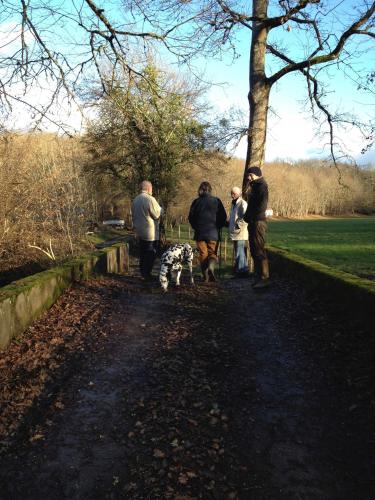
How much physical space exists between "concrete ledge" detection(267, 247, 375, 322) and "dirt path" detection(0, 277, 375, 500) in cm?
25

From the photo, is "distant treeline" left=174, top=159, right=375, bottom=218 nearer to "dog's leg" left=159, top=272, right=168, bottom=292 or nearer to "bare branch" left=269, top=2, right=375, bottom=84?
"bare branch" left=269, top=2, right=375, bottom=84

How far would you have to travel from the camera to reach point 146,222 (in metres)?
9.81

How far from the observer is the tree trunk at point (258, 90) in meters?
10.6

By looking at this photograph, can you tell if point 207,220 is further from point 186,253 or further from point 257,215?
point 257,215

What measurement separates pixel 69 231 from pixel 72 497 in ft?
36.8

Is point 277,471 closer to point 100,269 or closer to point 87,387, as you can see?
point 87,387

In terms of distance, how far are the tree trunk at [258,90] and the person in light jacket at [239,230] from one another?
4.42 feet

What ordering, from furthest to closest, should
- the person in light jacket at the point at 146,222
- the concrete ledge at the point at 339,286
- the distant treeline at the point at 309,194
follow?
the distant treeline at the point at 309,194, the person in light jacket at the point at 146,222, the concrete ledge at the point at 339,286

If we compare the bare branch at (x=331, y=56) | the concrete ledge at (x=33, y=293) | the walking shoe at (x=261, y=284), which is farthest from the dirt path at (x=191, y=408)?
the bare branch at (x=331, y=56)

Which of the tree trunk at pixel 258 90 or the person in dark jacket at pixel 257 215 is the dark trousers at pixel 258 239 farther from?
the tree trunk at pixel 258 90

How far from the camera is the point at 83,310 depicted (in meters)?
7.08

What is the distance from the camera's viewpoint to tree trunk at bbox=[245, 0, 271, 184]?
10.6m

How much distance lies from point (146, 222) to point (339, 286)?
508cm

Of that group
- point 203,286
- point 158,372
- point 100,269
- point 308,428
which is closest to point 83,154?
point 100,269
